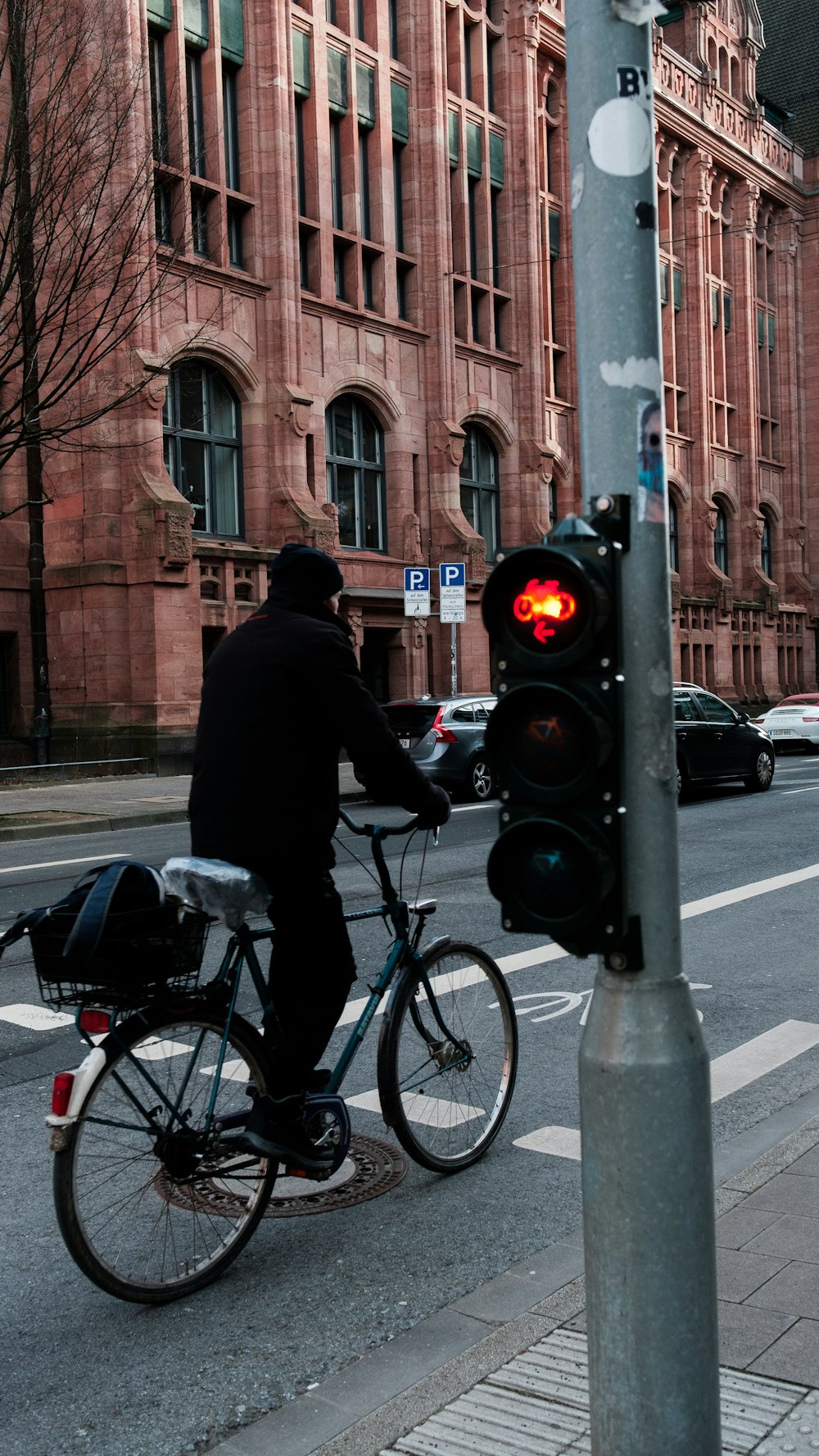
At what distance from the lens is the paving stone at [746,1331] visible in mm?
3197

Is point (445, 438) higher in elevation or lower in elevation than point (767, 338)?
lower

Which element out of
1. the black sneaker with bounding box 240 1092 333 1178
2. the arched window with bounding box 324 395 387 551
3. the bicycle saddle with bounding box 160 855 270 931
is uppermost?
the arched window with bounding box 324 395 387 551

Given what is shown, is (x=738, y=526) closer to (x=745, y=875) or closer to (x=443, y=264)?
(x=443, y=264)

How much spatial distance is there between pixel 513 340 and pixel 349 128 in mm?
7115

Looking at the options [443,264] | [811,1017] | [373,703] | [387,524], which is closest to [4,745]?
[387,524]

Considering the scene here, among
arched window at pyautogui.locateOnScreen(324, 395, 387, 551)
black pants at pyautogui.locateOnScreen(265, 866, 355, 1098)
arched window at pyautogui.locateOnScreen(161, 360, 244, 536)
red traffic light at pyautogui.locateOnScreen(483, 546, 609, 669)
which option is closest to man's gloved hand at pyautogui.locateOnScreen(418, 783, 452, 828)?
black pants at pyautogui.locateOnScreen(265, 866, 355, 1098)

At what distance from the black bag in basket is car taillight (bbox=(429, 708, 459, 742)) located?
15.3 metres

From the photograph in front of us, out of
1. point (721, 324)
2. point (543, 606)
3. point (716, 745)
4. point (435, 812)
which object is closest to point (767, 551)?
point (721, 324)

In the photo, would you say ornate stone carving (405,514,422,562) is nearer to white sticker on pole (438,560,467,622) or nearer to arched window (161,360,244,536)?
arched window (161,360,244,536)

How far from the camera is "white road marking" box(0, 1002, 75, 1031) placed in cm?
681

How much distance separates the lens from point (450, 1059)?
476cm

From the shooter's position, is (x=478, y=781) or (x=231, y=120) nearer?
(x=478, y=781)

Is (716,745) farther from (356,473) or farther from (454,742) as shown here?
(356,473)

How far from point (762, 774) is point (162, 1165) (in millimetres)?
17157
